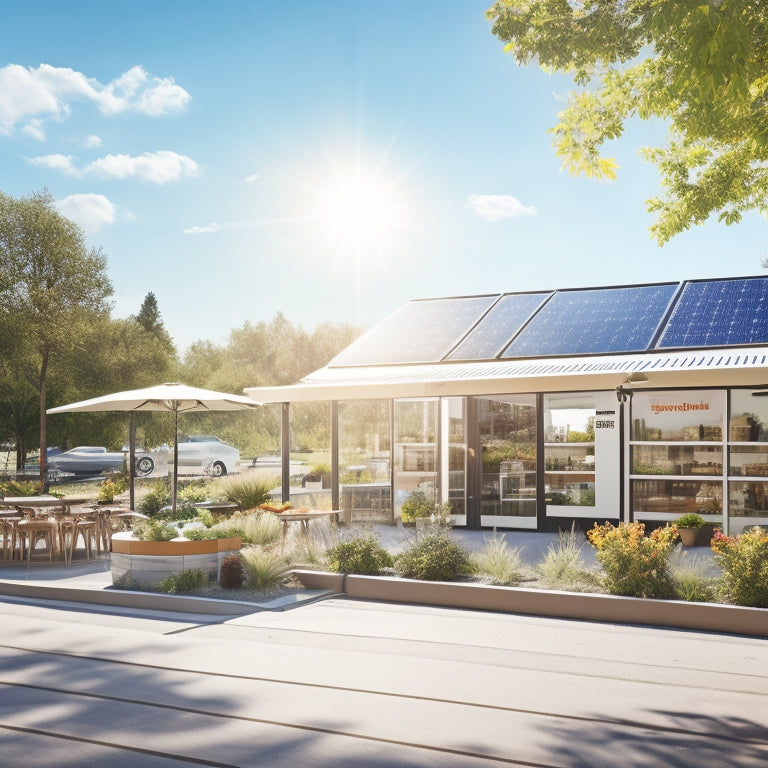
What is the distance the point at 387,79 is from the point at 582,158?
433cm

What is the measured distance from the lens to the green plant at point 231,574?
1028 centimetres

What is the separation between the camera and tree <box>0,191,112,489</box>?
25.2m

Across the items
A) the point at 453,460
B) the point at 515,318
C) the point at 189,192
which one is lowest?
the point at 453,460

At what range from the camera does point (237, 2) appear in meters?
11.5

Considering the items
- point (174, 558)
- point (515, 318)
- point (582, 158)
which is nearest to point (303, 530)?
point (174, 558)

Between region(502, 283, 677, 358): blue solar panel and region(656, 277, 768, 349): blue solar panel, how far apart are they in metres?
0.37

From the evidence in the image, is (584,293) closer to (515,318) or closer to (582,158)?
(515,318)

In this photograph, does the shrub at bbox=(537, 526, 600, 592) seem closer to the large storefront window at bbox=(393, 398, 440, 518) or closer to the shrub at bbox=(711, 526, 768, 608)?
the shrub at bbox=(711, 526, 768, 608)

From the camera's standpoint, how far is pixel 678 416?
14.1 meters

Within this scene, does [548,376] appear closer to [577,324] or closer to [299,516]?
[577,324]

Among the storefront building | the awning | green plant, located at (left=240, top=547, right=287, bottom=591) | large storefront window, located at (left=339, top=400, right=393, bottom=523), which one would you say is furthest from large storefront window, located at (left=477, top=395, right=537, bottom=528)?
green plant, located at (left=240, top=547, right=287, bottom=591)

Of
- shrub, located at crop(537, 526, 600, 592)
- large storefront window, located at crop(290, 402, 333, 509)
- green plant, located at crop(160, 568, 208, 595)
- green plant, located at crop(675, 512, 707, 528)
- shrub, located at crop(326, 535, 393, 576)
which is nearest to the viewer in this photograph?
shrub, located at crop(537, 526, 600, 592)

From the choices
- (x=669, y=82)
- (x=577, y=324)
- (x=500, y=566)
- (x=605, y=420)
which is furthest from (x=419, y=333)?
(x=669, y=82)

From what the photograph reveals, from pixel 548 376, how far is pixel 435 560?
3632 millimetres
